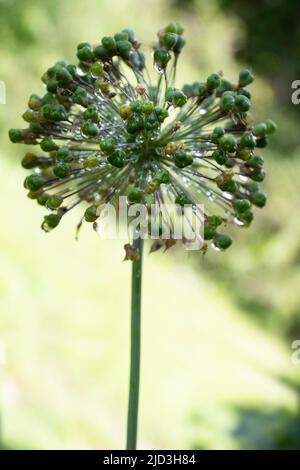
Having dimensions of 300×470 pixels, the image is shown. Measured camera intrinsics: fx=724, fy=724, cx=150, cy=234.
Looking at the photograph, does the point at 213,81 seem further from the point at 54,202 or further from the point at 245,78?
the point at 54,202

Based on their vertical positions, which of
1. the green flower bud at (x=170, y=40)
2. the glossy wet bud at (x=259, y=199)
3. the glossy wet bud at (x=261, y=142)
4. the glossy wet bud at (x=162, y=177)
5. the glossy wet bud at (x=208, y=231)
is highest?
the green flower bud at (x=170, y=40)

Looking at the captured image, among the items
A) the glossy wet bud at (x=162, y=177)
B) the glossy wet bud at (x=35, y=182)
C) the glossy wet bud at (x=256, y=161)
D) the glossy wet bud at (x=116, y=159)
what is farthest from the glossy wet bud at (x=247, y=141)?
the glossy wet bud at (x=35, y=182)

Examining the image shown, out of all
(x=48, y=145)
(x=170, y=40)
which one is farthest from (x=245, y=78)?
(x=48, y=145)

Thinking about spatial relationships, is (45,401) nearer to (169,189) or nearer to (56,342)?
(56,342)

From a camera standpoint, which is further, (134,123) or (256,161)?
(256,161)

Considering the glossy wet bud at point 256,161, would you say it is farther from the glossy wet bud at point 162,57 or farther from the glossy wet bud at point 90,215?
the glossy wet bud at point 90,215

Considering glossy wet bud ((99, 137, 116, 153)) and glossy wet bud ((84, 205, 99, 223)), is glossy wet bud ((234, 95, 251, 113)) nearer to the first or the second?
glossy wet bud ((99, 137, 116, 153))
